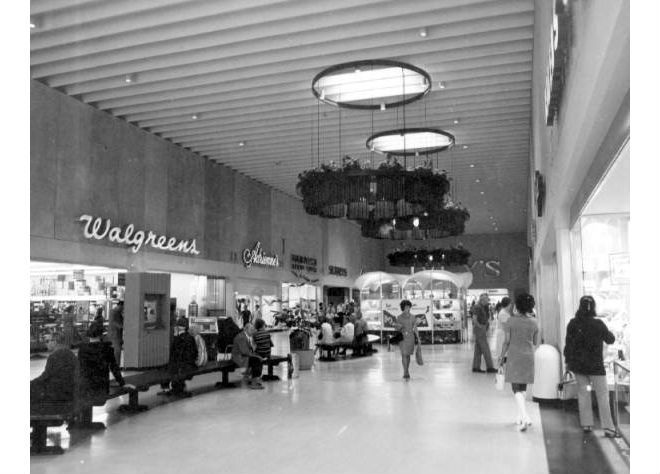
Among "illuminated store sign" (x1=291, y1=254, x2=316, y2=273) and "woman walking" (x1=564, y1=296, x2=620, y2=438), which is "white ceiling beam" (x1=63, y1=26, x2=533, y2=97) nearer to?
"woman walking" (x1=564, y1=296, x2=620, y2=438)

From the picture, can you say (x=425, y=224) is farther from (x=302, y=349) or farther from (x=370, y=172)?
(x=370, y=172)

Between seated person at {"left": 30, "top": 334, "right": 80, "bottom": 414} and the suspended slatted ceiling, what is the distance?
15.0ft

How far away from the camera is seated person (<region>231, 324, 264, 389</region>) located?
9617mm

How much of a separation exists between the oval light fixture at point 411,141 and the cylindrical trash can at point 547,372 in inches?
191

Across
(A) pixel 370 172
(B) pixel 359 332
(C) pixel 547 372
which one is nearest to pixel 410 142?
(A) pixel 370 172

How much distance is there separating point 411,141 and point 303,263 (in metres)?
11.3

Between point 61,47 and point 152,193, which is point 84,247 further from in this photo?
point 61,47

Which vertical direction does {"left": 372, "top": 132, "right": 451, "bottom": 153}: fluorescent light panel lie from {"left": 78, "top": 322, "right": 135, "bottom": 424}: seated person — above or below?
above

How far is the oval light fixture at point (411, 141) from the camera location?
1117cm

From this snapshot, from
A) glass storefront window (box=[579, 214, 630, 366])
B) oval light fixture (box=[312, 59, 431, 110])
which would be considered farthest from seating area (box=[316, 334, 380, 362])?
glass storefront window (box=[579, 214, 630, 366])

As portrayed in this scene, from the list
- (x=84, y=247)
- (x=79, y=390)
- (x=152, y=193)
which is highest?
(x=152, y=193)
